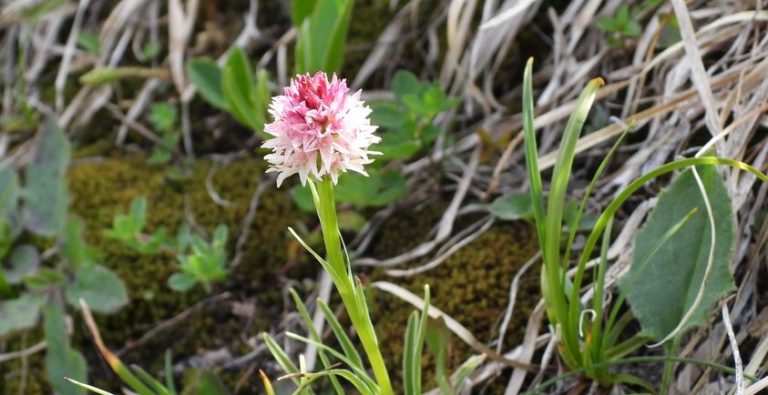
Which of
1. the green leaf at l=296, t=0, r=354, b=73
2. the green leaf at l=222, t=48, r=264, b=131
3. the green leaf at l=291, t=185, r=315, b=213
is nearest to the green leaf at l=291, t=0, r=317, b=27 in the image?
the green leaf at l=296, t=0, r=354, b=73

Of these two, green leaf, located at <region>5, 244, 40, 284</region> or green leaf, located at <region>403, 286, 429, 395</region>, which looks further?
green leaf, located at <region>5, 244, 40, 284</region>

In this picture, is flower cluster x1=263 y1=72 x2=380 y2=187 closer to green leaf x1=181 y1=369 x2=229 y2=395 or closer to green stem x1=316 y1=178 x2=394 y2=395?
green stem x1=316 y1=178 x2=394 y2=395

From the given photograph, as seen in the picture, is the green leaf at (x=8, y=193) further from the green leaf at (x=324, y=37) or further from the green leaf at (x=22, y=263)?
the green leaf at (x=324, y=37)

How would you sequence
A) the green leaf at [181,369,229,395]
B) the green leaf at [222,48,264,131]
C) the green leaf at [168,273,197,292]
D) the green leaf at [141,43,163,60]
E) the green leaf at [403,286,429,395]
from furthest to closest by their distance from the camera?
the green leaf at [141,43,163,60]
the green leaf at [222,48,264,131]
the green leaf at [168,273,197,292]
the green leaf at [181,369,229,395]
the green leaf at [403,286,429,395]

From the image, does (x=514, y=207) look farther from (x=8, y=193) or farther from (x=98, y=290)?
(x=8, y=193)

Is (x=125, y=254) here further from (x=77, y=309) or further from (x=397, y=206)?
(x=397, y=206)

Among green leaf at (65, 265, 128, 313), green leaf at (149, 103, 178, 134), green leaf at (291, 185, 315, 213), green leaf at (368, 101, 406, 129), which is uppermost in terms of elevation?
green leaf at (368, 101, 406, 129)

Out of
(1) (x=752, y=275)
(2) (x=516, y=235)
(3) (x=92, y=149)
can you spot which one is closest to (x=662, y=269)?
(1) (x=752, y=275)
